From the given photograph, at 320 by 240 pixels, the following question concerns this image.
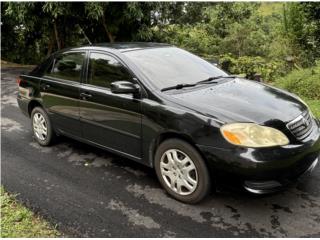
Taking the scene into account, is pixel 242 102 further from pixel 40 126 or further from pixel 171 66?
pixel 40 126

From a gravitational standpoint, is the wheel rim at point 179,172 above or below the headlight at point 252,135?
below

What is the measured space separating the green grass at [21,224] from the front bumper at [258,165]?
159 cm

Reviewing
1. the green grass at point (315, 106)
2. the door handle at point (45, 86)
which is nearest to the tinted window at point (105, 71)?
the door handle at point (45, 86)

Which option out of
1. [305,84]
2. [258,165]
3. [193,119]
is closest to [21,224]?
[193,119]

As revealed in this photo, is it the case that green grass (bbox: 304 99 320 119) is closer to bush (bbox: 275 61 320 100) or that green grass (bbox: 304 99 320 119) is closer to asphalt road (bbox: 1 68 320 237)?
bush (bbox: 275 61 320 100)

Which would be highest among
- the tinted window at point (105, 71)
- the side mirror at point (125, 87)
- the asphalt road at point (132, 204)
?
the tinted window at point (105, 71)

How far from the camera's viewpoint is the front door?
4.21 meters

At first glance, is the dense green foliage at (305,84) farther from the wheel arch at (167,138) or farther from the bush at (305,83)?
the wheel arch at (167,138)

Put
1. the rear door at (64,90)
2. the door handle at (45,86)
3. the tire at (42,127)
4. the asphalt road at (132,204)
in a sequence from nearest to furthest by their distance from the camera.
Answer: the asphalt road at (132,204)
the rear door at (64,90)
the door handle at (45,86)
the tire at (42,127)

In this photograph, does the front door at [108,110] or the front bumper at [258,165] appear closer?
the front bumper at [258,165]

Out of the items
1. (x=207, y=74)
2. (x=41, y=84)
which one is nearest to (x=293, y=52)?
(x=207, y=74)

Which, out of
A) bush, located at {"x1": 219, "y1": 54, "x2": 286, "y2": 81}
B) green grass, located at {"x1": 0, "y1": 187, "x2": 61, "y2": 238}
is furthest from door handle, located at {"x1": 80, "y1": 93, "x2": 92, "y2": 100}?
bush, located at {"x1": 219, "y1": 54, "x2": 286, "y2": 81}

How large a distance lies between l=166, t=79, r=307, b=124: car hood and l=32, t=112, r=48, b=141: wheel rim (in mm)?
2641

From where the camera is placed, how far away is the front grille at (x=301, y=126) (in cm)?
356
